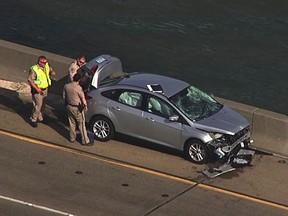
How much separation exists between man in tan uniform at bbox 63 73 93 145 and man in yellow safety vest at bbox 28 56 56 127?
96cm

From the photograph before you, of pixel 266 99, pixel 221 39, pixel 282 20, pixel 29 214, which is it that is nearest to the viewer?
pixel 29 214

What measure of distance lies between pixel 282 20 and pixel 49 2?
10.9 meters

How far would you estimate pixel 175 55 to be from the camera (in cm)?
2989

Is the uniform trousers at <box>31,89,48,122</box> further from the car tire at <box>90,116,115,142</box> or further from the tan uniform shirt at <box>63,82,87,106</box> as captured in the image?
the car tire at <box>90,116,115,142</box>

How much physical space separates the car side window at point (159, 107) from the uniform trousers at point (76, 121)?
4.92ft

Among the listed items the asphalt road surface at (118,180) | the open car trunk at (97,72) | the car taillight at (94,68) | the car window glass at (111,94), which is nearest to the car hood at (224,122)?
the asphalt road surface at (118,180)

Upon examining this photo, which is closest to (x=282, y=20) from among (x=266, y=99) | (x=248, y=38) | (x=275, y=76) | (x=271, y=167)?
(x=248, y=38)

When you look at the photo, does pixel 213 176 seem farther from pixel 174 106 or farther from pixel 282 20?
pixel 282 20

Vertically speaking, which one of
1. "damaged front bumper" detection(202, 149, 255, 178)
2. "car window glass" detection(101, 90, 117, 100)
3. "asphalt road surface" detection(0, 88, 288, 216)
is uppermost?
"car window glass" detection(101, 90, 117, 100)

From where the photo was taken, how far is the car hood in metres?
16.3

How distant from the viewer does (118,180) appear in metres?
15.2

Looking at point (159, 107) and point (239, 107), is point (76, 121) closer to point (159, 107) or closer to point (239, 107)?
point (159, 107)

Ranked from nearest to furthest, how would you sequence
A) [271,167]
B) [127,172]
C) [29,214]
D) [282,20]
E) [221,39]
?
1. [29,214]
2. [127,172]
3. [271,167]
4. [221,39]
5. [282,20]

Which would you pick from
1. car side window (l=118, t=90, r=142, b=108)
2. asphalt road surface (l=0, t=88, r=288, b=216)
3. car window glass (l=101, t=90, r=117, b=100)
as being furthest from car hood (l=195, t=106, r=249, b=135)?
car window glass (l=101, t=90, r=117, b=100)
